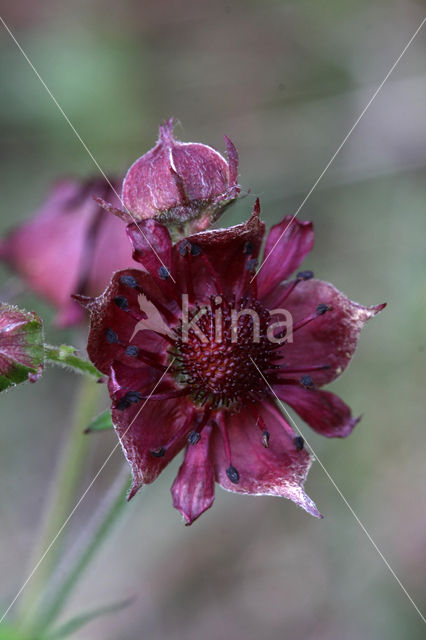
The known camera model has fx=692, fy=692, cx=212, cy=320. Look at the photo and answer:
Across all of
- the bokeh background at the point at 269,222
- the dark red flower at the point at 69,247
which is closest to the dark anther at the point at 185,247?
the dark red flower at the point at 69,247

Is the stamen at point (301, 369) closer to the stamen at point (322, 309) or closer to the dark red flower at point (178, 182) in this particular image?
the stamen at point (322, 309)

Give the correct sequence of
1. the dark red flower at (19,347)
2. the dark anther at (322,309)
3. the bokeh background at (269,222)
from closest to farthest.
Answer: the dark red flower at (19,347), the dark anther at (322,309), the bokeh background at (269,222)

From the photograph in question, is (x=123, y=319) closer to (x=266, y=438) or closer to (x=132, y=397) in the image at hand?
(x=132, y=397)

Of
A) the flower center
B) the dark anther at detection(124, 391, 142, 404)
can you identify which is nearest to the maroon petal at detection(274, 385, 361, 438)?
the flower center

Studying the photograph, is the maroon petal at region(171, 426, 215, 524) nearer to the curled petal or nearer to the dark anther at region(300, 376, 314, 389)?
the curled petal

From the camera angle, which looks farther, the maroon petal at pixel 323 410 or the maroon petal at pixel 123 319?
the maroon petal at pixel 323 410

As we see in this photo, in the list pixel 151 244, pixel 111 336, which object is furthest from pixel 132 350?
pixel 151 244

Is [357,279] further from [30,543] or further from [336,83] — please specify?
[30,543]
